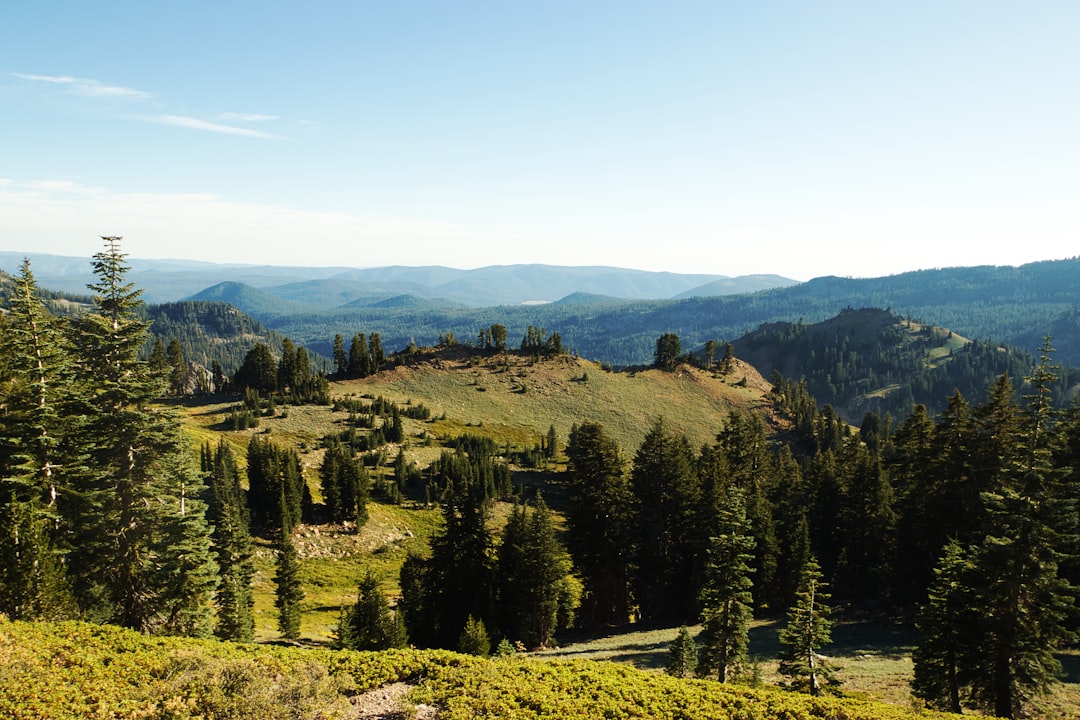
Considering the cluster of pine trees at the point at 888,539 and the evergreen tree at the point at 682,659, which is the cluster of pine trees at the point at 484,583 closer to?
the cluster of pine trees at the point at 888,539

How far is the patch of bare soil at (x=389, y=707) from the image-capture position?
737 inches

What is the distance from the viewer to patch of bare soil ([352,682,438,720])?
18719mm

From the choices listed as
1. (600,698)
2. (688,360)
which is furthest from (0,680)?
(688,360)

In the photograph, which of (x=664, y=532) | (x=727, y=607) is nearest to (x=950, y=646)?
(x=727, y=607)

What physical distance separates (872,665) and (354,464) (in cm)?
5896

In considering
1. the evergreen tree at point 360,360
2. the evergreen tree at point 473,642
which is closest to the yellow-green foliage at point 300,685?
the evergreen tree at point 473,642

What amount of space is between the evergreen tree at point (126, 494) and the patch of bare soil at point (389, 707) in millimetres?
12858

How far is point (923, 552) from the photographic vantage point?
156 feet

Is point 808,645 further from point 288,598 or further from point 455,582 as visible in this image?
point 288,598

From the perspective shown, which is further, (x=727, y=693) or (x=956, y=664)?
(x=956, y=664)

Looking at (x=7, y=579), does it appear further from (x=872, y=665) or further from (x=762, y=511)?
(x=762, y=511)

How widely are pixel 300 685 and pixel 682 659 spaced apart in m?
17.5

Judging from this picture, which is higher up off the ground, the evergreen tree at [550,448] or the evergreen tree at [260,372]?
the evergreen tree at [260,372]

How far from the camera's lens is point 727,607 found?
29.5m
